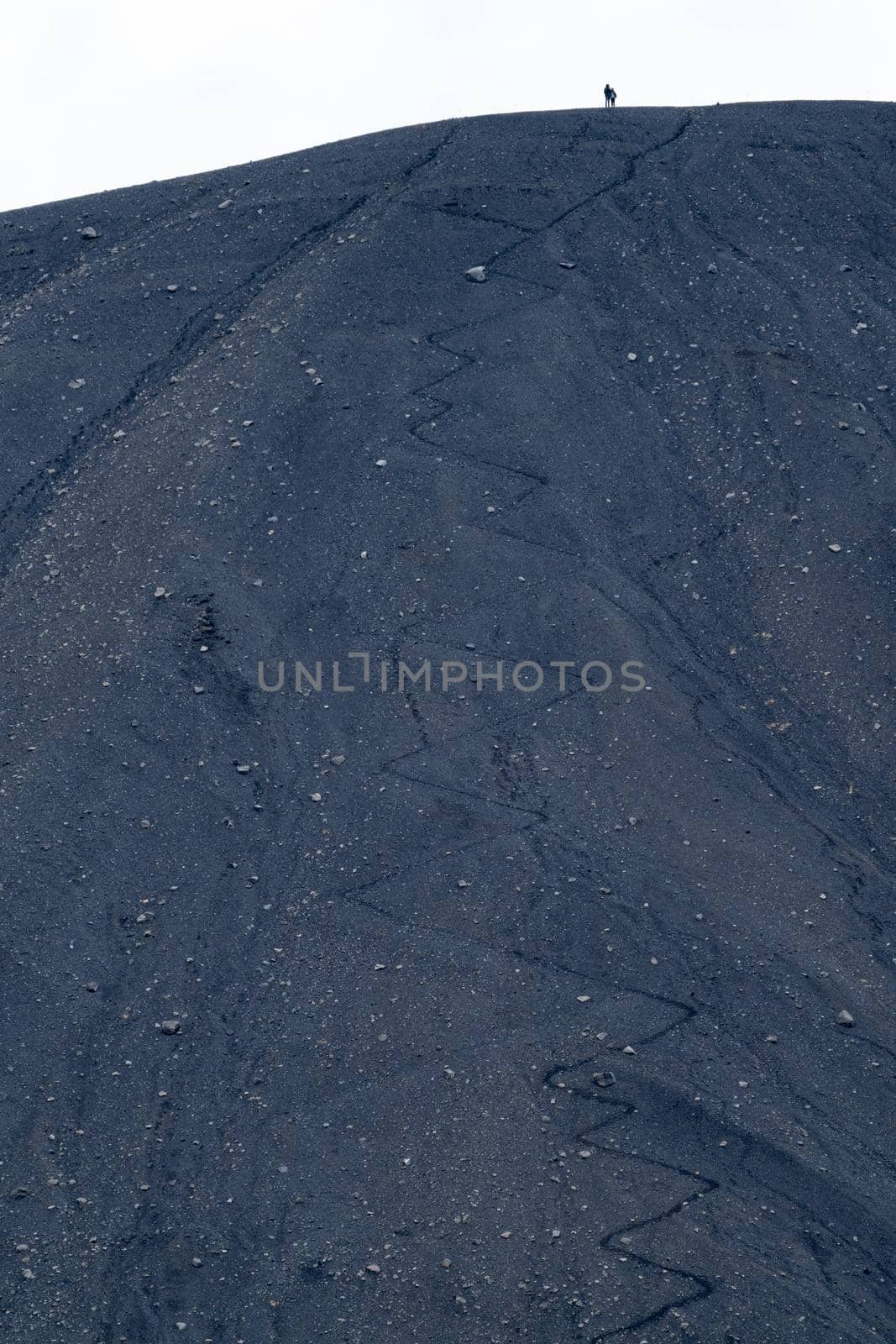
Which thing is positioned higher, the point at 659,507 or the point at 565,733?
the point at 659,507

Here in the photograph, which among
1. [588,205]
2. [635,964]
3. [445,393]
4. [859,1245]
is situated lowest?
[859,1245]

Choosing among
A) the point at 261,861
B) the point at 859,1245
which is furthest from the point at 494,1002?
the point at 859,1245

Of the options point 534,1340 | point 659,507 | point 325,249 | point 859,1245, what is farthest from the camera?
point 325,249

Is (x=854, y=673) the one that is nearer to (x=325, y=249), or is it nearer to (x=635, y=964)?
(x=635, y=964)

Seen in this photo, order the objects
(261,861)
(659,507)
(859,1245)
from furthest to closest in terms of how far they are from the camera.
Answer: (659,507) < (261,861) < (859,1245)

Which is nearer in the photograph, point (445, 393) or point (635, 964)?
point (635, 964)

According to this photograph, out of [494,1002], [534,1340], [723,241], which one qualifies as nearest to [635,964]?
[494,1002]
